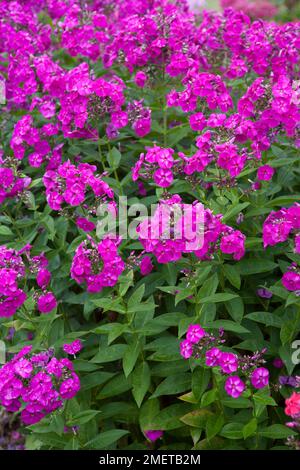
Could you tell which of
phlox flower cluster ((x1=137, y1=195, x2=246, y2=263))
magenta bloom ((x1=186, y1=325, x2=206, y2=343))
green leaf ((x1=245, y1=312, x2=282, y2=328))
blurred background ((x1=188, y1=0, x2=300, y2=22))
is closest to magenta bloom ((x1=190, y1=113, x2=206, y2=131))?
phlox flower cluster ((x1=137, y1=195, x2=246, y2=263))

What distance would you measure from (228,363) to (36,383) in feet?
2.53

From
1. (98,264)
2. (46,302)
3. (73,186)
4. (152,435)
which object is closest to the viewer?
(98,264)

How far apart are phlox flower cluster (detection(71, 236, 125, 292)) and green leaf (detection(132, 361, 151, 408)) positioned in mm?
583

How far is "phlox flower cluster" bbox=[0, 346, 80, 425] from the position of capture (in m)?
2.73

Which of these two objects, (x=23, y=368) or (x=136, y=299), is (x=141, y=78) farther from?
(x=23, y=368)

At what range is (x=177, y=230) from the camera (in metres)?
2.57

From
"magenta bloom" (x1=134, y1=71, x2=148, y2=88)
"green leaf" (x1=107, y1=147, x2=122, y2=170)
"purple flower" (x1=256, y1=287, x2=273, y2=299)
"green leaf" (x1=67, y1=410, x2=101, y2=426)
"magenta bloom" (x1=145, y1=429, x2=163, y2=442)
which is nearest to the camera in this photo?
"green leaf" (x1=67, y1=410, x2=101, y2=426)

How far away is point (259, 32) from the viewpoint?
3.88 metres

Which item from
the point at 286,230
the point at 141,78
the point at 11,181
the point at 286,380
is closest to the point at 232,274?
the point at 286,230

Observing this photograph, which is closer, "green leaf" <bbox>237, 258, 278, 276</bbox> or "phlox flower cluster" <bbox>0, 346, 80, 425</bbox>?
"phlox flower cluster" <bbox>0, 346, 80, 425</bbox>

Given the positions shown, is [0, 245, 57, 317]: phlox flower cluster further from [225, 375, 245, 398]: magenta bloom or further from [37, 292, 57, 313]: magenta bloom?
[225, 375, 245, 398]: magenta bloom

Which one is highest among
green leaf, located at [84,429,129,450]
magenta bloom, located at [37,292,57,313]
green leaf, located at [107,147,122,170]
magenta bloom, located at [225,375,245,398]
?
green leaf, located at [107,147,122,170]

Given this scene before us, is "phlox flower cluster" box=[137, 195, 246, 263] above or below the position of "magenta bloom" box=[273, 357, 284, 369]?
above
